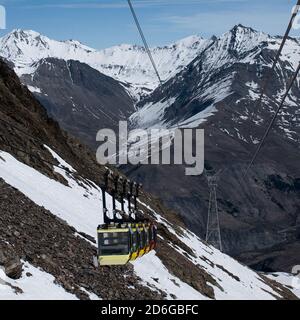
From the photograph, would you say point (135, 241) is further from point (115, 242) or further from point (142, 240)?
point (142, 240)

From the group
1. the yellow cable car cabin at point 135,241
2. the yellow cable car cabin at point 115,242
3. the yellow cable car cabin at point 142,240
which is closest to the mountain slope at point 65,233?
the yellow cable car cabin at point 115,242

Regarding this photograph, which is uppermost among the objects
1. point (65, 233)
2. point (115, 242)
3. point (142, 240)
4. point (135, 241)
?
point (115, 242)

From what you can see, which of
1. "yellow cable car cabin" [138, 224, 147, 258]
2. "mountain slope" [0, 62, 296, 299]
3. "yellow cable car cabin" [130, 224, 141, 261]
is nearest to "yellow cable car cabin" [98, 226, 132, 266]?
"yellow cable car cabin" [130, 224, 141, 261]

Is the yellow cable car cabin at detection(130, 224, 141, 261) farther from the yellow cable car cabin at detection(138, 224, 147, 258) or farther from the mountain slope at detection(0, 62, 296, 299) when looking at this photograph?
the mountain slope at detection(0, 62, 296, 299)

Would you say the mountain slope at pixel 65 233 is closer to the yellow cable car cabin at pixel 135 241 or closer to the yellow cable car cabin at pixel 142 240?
the yellow cable car cabin at pixel 142 240

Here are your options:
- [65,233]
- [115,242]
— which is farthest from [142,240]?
[115,242]
